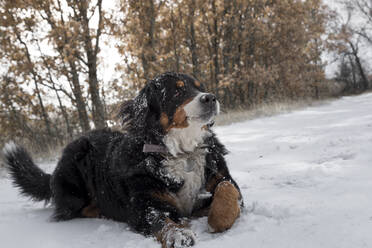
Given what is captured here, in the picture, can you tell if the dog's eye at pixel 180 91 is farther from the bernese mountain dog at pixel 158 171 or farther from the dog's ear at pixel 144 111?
the dog's ear at pixel 144 111

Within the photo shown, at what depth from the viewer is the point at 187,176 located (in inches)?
87.3

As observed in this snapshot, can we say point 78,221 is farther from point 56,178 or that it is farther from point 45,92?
point 45,92

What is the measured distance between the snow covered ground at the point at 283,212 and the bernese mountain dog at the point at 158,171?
12 centimetres

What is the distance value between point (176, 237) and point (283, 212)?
721mm

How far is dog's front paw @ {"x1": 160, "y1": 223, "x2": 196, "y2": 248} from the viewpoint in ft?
5.21

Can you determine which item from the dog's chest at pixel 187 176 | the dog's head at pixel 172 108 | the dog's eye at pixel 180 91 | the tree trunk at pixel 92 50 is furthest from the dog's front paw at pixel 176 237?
the tree trunk at pixel 92 50

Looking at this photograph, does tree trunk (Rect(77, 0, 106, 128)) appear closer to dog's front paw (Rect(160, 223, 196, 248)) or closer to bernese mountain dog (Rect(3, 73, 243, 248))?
bernese mountain dog (Rect(3, 73, 243, 248))

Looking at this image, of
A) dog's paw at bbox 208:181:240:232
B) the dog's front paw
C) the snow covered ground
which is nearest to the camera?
the snow covered ground

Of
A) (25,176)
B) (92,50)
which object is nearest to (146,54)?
(92,50)

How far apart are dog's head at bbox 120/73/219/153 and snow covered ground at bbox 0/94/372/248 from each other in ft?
2.58

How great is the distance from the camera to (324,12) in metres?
25.9

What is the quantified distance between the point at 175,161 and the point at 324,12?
29.2 metres

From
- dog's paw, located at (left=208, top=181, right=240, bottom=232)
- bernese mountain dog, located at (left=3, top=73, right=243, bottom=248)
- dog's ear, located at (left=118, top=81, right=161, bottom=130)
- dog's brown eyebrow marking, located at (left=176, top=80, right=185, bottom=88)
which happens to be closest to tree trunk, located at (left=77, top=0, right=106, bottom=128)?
bernese mountain dog, located at (left=3, top=73, right=243, bottom=248)

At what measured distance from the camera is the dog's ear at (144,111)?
2473 millimetres
